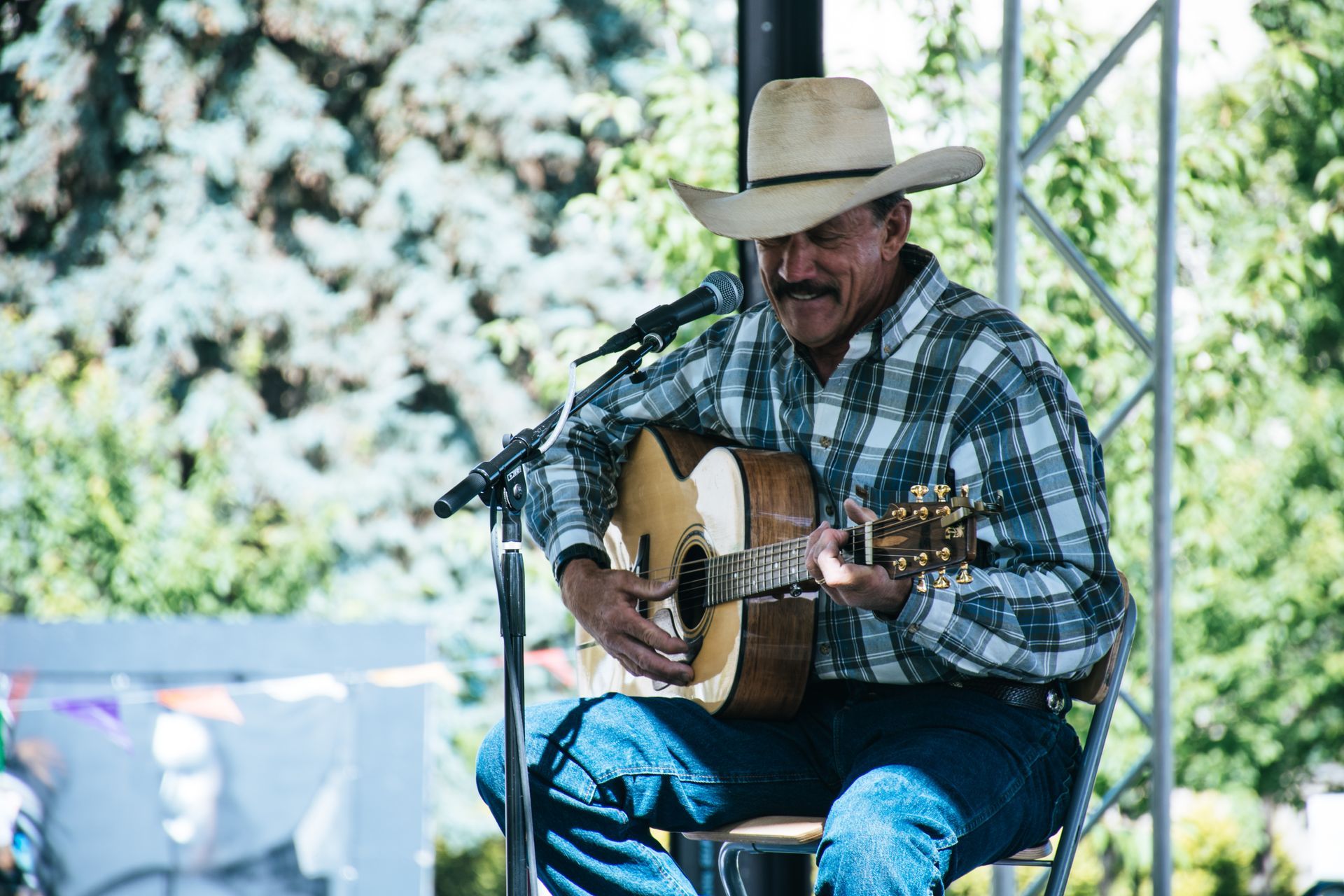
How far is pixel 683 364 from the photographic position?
2676 millimetres

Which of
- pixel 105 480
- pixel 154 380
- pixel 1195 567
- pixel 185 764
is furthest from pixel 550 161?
pixel 185 764

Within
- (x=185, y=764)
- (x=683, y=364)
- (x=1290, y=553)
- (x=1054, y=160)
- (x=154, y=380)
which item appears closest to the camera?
(x=683, y=364)

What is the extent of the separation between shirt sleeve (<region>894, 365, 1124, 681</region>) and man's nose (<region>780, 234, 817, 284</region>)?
397 millimetres

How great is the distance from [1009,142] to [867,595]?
201cm

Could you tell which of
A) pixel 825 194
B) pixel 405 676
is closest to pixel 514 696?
pixel 825 194

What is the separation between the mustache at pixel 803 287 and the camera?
2.29 meters

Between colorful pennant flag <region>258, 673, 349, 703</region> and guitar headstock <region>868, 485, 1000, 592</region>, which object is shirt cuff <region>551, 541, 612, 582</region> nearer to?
guitar headstock <region>868, 485, 1000, 592</region>

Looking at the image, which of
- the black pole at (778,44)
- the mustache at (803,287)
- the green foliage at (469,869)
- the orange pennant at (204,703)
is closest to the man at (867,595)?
the mustache at (803,287)

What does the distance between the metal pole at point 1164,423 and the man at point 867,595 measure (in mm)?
1215

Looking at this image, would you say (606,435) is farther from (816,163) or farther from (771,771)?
(771,771)

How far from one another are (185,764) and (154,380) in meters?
6.27

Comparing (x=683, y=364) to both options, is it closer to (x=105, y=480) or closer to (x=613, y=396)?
(x=613, y=396)

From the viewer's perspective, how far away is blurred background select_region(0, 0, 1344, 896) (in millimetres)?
9648

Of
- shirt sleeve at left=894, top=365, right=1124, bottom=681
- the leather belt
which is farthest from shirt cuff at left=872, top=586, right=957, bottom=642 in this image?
the leather belt
